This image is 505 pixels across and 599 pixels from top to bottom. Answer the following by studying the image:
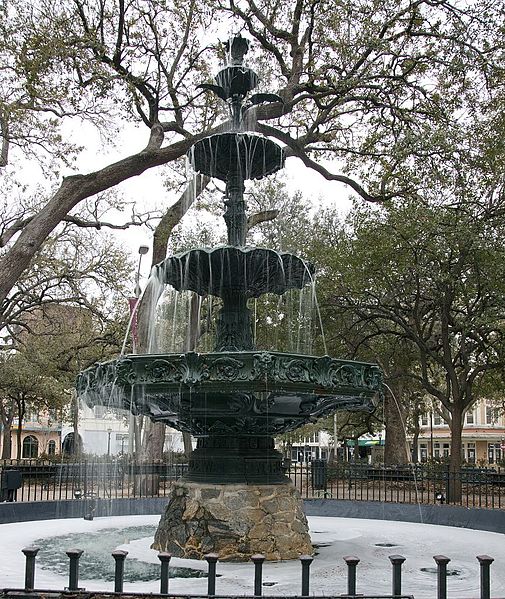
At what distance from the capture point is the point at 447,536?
12.2m

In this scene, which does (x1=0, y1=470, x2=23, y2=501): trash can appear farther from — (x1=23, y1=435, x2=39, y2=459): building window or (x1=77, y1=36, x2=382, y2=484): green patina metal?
(x1=23, y1=435, x2=39, y2=459): building window

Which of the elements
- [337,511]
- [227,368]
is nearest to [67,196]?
[337,511]

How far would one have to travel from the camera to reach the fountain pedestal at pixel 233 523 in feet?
30.3

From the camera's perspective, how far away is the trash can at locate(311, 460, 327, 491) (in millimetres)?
21250

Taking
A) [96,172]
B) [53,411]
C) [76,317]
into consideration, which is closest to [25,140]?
[96,172]

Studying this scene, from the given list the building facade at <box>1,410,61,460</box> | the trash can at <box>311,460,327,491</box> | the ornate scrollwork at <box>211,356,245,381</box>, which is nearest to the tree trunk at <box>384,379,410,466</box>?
the trash can at <box>311,460,327,491</box>

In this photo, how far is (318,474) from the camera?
74.3 feet

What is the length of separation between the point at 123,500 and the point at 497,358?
1406cm

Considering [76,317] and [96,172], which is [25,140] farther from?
[76,317]

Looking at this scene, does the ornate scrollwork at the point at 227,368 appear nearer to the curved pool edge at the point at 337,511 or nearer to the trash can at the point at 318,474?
the curved pool edge at the point at 337,511

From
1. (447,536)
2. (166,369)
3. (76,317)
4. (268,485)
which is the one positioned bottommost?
(447,536)

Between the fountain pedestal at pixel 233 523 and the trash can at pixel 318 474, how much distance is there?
11.0 meters

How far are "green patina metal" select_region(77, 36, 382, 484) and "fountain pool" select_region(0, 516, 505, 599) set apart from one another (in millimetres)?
1493

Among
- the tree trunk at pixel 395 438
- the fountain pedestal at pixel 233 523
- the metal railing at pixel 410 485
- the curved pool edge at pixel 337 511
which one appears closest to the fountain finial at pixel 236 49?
the fountain pedestal at pixel 233 523
